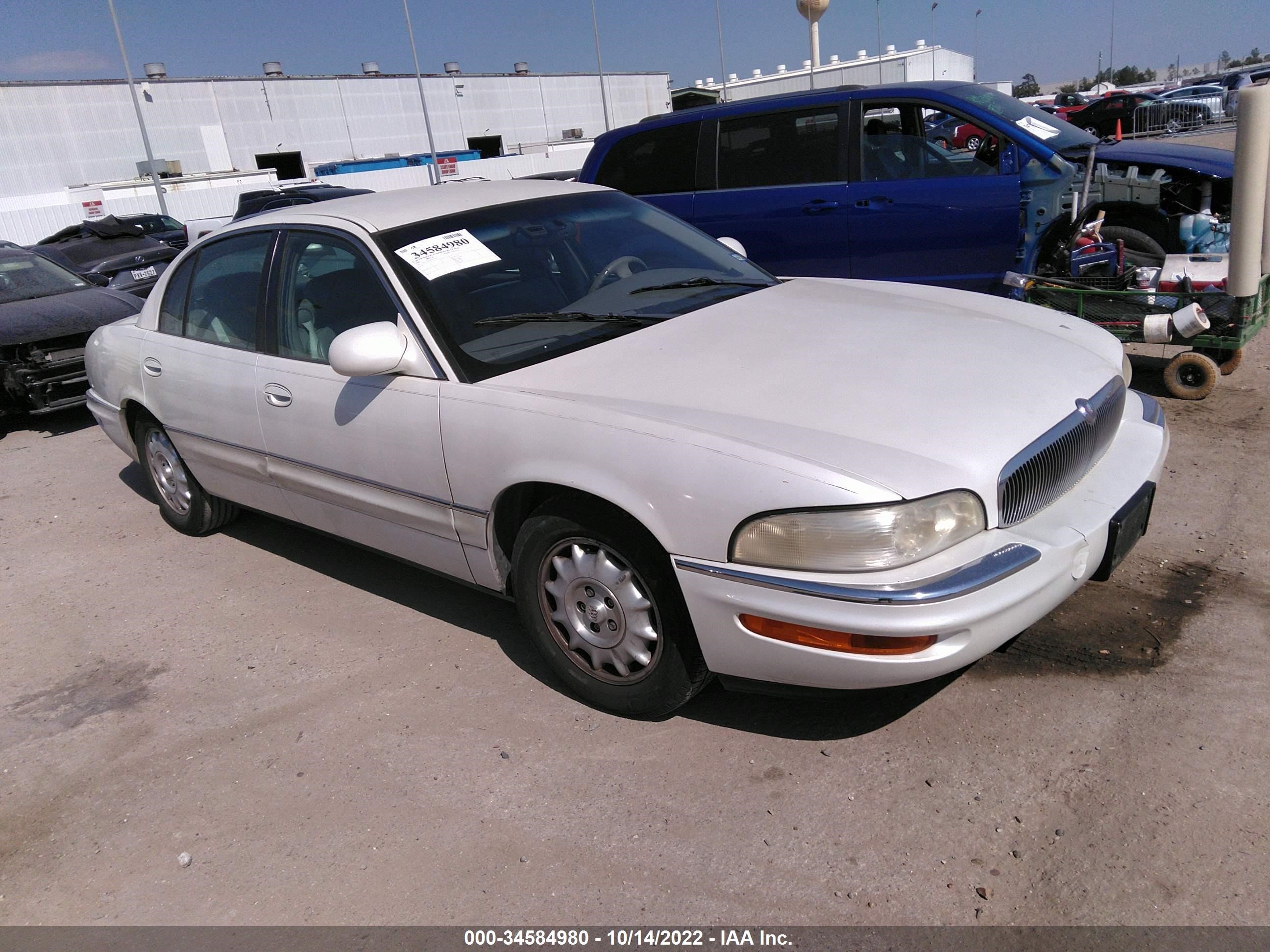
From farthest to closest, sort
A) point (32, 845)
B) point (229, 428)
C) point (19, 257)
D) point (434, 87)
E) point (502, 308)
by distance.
Result: point (434, 87), point (19, 257), point (229, 428), point (502, 308), point (32, 845)

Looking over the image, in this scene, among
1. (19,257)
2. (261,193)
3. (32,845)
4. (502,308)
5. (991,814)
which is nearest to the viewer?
(991,814)

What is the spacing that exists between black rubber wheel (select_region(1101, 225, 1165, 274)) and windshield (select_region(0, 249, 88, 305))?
27.3ft

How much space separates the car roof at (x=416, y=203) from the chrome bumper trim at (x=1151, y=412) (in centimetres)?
239

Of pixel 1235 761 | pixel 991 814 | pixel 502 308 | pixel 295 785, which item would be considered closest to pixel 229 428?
pixel 502 308

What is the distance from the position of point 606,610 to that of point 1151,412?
211cm

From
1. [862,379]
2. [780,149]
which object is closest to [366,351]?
[862,379]

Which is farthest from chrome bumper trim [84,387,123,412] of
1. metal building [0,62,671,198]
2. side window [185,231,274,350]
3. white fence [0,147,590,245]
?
metal building [0,62,671,198]

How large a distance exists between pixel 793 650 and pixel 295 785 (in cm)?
159

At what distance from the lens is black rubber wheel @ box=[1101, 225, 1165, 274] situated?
6.43 m

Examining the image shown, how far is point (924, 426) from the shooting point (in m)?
2.58

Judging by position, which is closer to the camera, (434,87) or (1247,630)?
(1247,630)

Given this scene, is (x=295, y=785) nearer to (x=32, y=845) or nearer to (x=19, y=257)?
(x=32, y=845)

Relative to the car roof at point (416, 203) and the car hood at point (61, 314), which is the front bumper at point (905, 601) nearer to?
the car roof at point (416, 203)

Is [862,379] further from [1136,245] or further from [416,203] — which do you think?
[1136,245]
